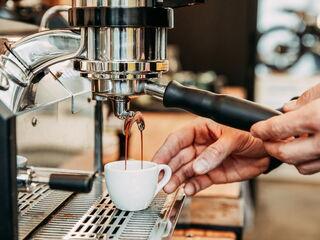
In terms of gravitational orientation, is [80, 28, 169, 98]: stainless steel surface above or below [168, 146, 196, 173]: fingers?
above

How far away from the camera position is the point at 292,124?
734 millimetres

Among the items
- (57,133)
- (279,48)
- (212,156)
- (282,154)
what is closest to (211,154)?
(212,156)

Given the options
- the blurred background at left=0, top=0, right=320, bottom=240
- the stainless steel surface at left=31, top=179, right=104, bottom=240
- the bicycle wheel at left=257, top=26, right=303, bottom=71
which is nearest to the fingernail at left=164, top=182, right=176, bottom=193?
the stainless steel surface at left=31, top=179, right=104, bottom=240

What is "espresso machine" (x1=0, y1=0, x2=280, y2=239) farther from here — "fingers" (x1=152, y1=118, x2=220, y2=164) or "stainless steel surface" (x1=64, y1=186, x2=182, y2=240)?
"fingers" (x1=152, y1=118, x2=220, y2=164)

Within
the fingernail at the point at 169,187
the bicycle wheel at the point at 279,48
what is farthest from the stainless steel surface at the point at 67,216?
the bicycle wheel at the point at 279,48

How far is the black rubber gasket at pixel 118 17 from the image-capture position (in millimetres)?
678

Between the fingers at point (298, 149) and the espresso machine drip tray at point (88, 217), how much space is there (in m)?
0.17

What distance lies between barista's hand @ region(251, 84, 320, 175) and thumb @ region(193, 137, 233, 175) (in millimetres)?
104

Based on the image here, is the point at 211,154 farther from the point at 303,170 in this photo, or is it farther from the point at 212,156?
the point at 303,170

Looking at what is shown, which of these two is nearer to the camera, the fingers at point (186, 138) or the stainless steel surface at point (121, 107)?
A: the stainless steel surface at point (121, 107)

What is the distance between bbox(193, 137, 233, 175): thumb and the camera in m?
0.87

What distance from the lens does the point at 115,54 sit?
69cm

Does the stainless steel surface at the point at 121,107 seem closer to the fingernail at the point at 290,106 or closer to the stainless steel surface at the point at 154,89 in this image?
the stainless steel surface at the point at 154,89

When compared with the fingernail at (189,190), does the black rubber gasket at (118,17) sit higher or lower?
higher
